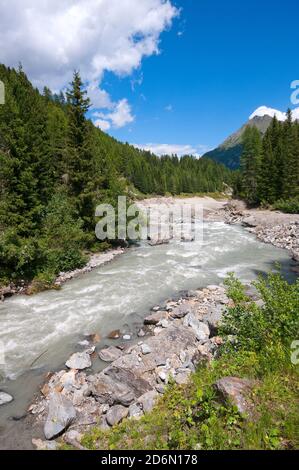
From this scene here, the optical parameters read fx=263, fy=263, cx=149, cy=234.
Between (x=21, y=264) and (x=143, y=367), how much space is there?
33.8 feet

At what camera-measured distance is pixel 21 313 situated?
513 inches

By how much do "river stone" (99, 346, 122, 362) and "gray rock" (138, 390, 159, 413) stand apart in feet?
8.97

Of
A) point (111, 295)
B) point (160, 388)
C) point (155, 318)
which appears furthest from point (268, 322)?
point (111, 295)

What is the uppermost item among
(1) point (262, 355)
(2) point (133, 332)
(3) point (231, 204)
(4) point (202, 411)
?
(3) point (231, 204)

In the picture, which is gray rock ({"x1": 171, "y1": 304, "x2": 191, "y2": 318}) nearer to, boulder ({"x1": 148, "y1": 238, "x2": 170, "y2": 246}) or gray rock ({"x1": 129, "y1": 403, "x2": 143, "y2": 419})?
gray rock ({"x1": 129, "y1": 403, "x2": 143, "y2": 419})

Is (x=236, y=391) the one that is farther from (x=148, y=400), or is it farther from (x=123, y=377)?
(x=123, y=377)

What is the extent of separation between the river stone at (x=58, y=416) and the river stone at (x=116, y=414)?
96 centimetres

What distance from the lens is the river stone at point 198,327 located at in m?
10.1

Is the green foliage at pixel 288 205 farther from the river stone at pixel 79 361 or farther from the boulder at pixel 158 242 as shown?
the river stone at pixel 79 361

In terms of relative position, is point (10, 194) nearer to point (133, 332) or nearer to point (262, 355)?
point (133, 332)

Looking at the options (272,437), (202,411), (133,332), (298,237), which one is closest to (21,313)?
(133,332)

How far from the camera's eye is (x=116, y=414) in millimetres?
6637

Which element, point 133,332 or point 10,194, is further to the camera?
point 10,194

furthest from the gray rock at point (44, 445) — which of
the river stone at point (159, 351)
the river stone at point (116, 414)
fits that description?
the river stone at point (159, 351)
